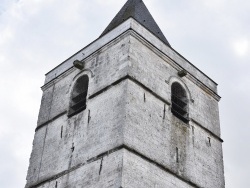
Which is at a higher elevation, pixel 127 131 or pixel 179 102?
pixel 179 102

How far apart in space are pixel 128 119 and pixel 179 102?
2.93 metres

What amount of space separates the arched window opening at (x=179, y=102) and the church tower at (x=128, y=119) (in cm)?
3

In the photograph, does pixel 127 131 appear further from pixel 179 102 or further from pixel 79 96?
pixel 179 102

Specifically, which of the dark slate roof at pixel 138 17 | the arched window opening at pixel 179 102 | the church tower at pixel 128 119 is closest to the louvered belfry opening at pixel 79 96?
the church tower at pixel 128 119

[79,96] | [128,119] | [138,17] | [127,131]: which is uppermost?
[138,17]

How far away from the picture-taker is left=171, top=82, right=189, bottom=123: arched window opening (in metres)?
14.9

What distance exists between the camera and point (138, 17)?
16.4 m

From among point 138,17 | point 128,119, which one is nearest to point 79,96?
point 128,119

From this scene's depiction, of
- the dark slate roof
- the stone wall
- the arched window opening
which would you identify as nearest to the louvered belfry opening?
the stone wall

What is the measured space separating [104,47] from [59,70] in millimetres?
2199

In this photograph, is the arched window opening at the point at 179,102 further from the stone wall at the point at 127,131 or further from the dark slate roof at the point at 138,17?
the dark slate roof at the point at 138,17

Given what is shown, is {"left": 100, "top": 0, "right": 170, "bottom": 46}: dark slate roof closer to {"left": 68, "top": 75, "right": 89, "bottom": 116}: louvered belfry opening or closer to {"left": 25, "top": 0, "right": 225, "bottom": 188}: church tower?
{"left": 25, "top": 0, "right": 225, "bottom": 188}: church tower

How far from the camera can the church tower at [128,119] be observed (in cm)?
1272

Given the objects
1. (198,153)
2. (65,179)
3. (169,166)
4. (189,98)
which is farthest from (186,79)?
(65,179)
